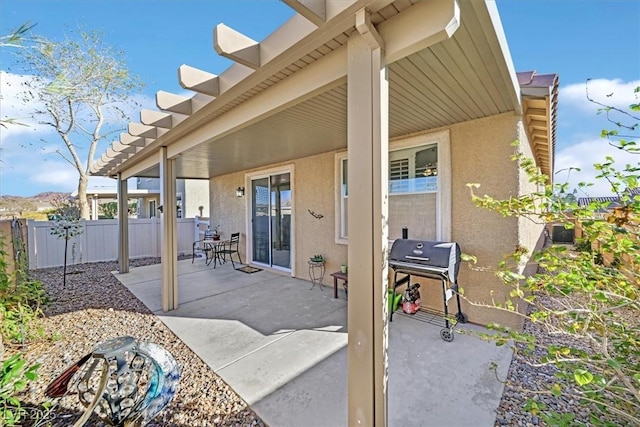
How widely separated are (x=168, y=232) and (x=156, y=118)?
6.17ft

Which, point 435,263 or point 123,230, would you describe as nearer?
point 435,263

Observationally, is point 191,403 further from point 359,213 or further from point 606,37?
point 606,37

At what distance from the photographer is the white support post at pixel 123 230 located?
7070 millimetres

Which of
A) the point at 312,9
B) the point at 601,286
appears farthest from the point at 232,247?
the point at 601,286

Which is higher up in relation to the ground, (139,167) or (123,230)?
(139,167)

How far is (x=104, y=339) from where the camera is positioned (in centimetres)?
338

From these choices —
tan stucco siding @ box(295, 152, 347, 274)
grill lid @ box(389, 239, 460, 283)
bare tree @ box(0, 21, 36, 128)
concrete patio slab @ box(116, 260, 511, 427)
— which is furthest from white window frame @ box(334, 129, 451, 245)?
bare tree @ box(0, 21, 36, 128)

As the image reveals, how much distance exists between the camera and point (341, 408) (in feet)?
7.13

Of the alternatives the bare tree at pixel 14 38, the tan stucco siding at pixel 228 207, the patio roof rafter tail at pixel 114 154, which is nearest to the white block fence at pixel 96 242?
the tan stucco siding at pixel 228 207

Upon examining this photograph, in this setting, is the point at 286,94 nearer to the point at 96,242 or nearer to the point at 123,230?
the point at 123,230

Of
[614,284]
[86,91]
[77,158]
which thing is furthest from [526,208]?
[77,158]

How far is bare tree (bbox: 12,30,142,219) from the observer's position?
926 cm

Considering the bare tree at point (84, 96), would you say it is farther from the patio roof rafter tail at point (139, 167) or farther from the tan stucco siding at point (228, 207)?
the tan stucco siding at point (228, 207)

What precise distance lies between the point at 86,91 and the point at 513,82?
1387 centimetres
